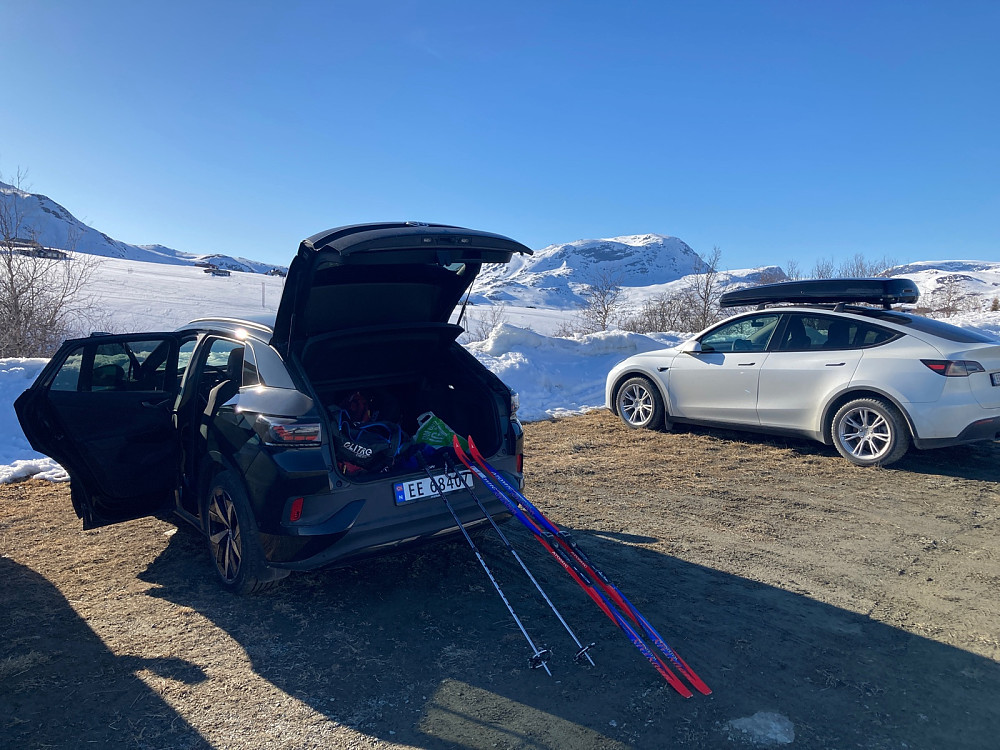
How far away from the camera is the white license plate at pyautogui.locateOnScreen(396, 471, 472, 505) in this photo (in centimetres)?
356

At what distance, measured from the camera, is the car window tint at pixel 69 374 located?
4074 millimetres

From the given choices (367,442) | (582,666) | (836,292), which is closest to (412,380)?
(367,442)

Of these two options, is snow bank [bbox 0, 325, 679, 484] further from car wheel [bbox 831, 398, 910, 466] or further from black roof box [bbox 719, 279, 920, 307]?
car wheel [bbox 831, 398, 910, 466]

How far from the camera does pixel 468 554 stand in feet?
14.2

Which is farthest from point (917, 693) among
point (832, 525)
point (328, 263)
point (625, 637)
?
point (328, 263)

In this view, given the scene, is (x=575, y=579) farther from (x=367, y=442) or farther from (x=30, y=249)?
(x=30, y=249)

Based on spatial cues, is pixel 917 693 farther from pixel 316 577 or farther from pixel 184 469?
pixel 184 469

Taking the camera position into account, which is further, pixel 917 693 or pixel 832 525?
pixel 832 525

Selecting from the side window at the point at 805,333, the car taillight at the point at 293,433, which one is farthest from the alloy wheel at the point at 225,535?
the side window at the point at 805,333

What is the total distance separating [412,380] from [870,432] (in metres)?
4.56

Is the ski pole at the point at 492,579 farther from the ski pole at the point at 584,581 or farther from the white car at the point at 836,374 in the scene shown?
the white car at the point at 836,374

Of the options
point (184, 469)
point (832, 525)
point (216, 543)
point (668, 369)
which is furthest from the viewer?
point (668, 369)

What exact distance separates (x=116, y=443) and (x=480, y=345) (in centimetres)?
1025

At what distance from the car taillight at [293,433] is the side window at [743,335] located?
544cm
